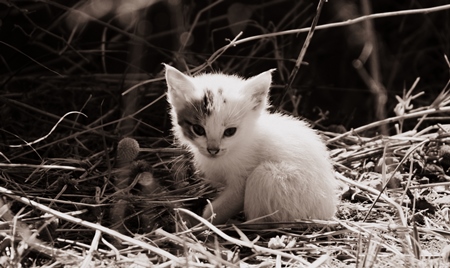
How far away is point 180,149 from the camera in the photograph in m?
3.38

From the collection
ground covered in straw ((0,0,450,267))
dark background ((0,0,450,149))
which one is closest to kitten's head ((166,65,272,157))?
ground covered in straw ((0,0,450,267))

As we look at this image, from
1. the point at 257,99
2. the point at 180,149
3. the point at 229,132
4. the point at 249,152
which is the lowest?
the point at 180,149

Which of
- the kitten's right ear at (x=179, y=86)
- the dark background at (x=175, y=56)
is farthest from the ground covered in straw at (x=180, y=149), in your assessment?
the kitten's right ear at (x=179, y=86)

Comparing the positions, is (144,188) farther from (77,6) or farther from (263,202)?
(77,6)

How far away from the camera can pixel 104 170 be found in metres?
3.14

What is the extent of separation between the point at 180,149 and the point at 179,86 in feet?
1.85

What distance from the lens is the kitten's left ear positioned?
2.95 meters

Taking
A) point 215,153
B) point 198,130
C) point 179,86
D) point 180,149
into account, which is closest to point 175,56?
point 180,149

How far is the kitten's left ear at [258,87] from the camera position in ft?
9.67

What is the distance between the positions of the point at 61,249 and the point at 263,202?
0.90 metres

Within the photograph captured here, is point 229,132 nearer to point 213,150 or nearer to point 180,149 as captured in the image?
point 213,150

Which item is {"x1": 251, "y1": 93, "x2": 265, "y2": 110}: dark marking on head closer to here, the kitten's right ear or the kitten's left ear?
the kitten's left ear

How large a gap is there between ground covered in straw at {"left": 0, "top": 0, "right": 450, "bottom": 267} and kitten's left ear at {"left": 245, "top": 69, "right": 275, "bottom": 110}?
0.28 meters

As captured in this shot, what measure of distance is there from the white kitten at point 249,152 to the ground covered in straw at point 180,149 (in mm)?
100
